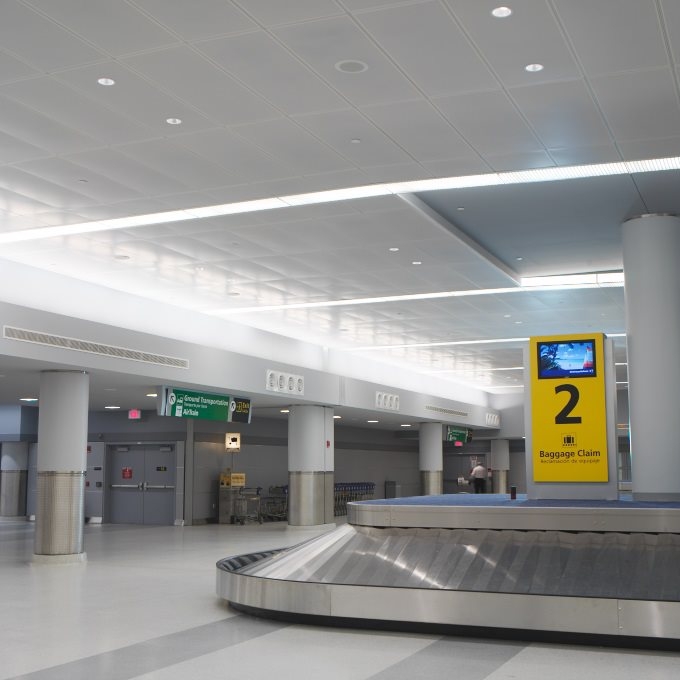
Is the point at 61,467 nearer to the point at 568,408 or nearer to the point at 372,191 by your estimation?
the point at 372,191

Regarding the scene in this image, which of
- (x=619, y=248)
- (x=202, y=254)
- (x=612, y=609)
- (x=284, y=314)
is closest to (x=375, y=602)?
(x=612, y=609)

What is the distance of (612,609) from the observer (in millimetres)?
8719

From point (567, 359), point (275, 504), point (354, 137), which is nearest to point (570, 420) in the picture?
point (567, 359)

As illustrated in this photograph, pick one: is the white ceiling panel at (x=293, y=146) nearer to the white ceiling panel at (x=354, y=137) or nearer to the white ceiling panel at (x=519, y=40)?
the white ceiling panel at (x=354, y=137)

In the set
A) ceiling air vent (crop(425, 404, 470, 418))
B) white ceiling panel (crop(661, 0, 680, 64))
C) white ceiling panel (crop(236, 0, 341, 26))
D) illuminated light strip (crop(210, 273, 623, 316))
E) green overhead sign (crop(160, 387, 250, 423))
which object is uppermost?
white ceiling panel (crop(236, 0, 341, 26))

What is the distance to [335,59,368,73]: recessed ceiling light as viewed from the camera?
28.6 ft

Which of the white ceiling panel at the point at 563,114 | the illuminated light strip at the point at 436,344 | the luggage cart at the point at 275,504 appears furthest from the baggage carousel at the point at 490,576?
the luggage cart at the point at 275,504

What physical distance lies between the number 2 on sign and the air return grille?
8.94 metres

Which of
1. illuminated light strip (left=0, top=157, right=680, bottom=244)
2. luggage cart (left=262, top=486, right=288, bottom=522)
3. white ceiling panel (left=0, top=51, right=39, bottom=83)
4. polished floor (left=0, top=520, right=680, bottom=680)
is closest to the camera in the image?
polished floor (left=0, top=520, right=680, bottom=680)

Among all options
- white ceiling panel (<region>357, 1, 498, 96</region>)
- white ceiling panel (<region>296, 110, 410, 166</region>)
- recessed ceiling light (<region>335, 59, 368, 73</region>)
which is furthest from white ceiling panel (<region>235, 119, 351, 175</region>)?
white ceiling panel (<region>357, 1, 498, 96</region>)

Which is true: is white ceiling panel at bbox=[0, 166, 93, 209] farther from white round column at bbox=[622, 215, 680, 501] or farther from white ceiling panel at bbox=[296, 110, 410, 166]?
white round column at bbox=[622, 215, 680, 501]

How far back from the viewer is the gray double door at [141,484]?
30250 millimetres

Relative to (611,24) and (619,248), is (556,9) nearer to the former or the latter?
(611,24)

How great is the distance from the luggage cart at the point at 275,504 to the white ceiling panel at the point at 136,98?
2356 centimetres
